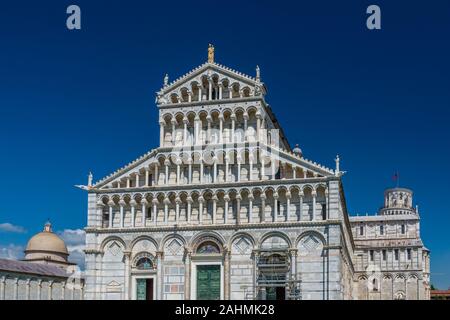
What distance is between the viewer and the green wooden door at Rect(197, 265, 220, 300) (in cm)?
4241

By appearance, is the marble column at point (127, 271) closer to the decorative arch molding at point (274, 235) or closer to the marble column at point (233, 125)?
the decorative arch molding at point (274, 235)

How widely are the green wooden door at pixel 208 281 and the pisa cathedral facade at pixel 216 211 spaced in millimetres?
70

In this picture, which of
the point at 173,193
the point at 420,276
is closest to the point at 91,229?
the point at 173,193

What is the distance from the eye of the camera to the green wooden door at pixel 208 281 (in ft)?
139

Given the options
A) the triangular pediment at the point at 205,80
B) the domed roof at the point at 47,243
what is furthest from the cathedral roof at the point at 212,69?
the domed roof at the point at 47,243

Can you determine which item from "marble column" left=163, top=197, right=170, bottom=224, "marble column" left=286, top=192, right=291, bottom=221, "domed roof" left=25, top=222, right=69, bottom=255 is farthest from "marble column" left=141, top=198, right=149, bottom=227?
"domed roof" left=25, top=222, right=69, bottom=255

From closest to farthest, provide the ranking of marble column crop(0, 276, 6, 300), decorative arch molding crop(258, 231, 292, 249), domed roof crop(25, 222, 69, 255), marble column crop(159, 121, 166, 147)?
1. decorative arch molding crop(258, 231, 292, 249)
2. marble column crop(159, 121, 166, 147)
3. marble column crop(0, 276, 6, 300)
4. domed roof crop(25, 222, 69, 255)

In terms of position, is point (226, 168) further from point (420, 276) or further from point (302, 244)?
point (420, 276)

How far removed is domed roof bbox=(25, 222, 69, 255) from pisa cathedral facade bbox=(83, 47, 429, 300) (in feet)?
109

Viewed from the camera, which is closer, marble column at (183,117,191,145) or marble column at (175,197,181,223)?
marble column at (175,197,181,223)

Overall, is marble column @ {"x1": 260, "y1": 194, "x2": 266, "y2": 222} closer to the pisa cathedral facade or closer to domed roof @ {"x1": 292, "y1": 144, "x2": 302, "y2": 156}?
the pisa cathedral facade

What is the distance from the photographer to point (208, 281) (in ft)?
140

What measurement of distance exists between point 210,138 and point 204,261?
345 inches

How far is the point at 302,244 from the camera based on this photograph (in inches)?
1620
